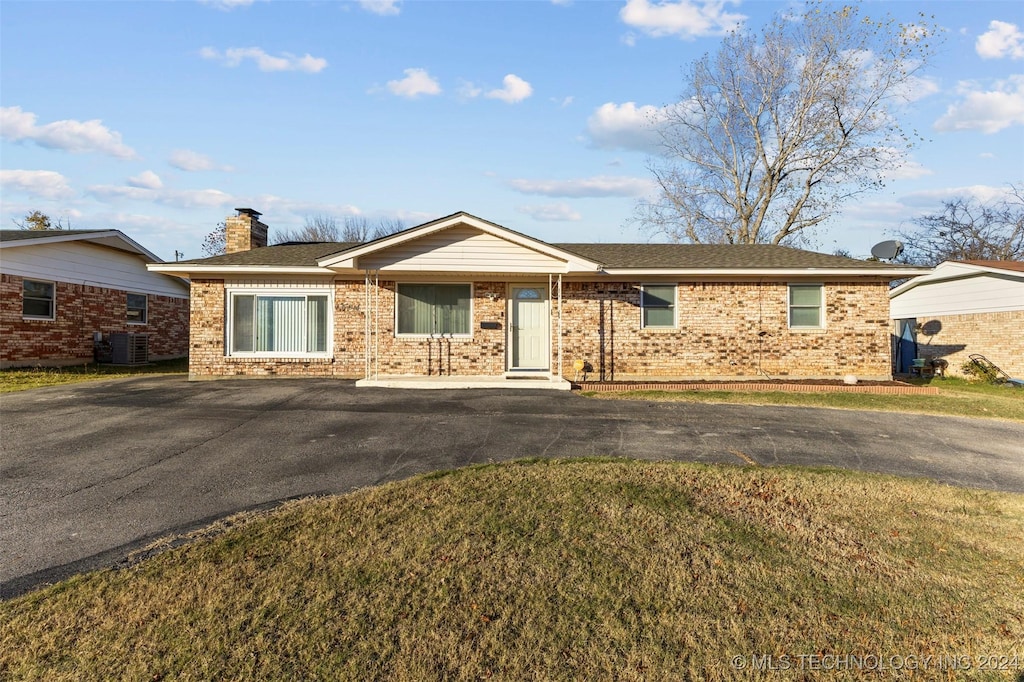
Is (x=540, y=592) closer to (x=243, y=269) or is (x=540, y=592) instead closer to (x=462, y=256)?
(x=462, y=256)

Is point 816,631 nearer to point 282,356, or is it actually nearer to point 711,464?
point 711,464

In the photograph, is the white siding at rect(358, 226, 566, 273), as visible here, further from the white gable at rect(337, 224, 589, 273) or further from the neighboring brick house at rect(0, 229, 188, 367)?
the neighboring brick house at rect(0, 229, 188, 367)

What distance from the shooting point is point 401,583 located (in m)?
3.76

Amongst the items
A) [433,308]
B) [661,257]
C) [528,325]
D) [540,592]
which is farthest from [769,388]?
[540,592]

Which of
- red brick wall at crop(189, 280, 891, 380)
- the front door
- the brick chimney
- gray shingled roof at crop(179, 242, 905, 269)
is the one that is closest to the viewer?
gray shingled roof at crop(179, 242, 905, 269)

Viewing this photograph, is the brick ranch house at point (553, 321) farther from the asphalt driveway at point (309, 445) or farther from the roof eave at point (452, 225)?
the asphalt driveway at point (309, 445)

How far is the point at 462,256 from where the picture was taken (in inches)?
507

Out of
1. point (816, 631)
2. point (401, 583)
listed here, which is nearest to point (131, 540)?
point (401, 583)

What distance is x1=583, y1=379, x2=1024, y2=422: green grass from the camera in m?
10.8

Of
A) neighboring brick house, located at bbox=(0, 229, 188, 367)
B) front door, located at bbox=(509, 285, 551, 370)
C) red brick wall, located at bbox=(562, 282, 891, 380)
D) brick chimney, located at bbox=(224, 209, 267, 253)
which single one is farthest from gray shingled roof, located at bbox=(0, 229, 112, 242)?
red brick wall, located at bbox=(562, 282, 891, 380)

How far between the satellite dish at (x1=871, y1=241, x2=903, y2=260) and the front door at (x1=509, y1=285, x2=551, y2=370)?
39.8ft

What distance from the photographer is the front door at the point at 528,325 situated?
1445 centimetres

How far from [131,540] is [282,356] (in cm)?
1012

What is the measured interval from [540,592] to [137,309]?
22.7 m
